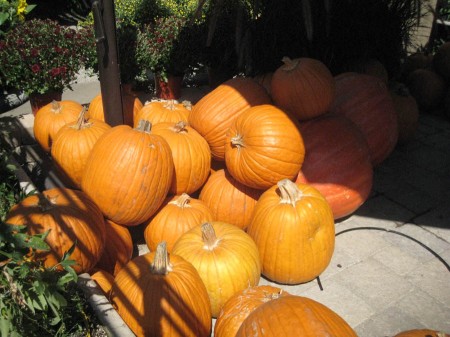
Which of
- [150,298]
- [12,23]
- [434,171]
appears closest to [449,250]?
[434,171]

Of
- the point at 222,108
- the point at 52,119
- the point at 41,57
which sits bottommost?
the point at 222,108

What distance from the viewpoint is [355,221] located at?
350cm

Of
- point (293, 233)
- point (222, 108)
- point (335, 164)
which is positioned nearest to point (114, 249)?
point (293, 233)

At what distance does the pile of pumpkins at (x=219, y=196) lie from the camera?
7.40ft

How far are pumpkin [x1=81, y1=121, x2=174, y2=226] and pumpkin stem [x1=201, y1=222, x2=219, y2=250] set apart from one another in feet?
1.62

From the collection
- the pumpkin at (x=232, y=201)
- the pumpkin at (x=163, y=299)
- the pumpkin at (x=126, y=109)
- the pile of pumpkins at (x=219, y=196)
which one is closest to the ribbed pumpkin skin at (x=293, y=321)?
the pile of pumpkins at (x=219, y=196)

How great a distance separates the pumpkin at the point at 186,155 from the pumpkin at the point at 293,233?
0.59 metres

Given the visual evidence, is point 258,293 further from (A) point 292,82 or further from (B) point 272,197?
(A) point 292,82

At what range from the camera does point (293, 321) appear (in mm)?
1810

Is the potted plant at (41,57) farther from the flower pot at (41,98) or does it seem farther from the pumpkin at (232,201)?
the pumpkin at (232,201)

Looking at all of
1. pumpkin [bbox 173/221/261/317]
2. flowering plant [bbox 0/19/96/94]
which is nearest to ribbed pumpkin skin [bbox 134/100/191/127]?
pumpkin [bbox 173/221/261/317]

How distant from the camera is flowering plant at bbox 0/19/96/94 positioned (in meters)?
4.39

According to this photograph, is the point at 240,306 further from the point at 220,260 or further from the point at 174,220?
the point at 174,220

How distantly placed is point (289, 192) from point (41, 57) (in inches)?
122
